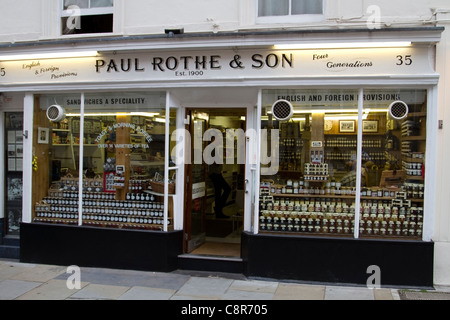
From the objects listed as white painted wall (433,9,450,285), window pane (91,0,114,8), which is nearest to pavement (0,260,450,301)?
white painted wall (433,9,450,285)

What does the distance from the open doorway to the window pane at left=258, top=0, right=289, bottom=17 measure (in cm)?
166

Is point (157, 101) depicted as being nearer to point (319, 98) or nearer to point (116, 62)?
point (116, 62)

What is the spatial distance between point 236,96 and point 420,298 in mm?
3961

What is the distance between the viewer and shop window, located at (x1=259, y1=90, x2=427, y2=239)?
6156 millimetres

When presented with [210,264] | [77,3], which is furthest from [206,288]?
[77,3]

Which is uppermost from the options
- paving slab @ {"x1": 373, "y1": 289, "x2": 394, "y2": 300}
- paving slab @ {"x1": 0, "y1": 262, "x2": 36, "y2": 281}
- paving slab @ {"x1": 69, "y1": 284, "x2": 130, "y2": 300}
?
paving slab @ {"x1": 373, "y1": 289, "x2": 394, "y2": 300}

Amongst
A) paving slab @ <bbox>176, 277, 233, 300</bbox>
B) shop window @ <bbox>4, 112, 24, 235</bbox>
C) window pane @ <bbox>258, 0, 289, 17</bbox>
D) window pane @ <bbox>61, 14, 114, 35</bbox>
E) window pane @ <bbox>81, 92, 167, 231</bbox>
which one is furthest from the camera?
shop window @ <bbox>4, 112, 24, 235</bbox>

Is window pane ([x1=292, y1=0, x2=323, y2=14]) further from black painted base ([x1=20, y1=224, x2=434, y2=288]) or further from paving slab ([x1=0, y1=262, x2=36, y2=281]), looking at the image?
paving slab ([x1=0, y1=262, x2=36, y2=281])

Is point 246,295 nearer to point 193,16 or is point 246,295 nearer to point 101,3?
point 193,16

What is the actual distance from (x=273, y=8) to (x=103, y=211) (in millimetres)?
4404

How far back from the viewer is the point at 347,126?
6301 millimetres

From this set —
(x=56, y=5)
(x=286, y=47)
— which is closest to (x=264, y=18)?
(x=286, y=47)

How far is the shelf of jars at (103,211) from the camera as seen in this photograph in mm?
6887

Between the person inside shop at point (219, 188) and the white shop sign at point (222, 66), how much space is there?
262 centimetres
